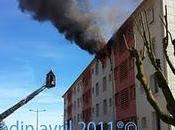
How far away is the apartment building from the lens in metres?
35.8

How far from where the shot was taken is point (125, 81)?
45188mm

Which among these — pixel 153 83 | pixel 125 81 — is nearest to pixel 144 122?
pixel 153 83

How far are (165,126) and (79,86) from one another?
4676 cm

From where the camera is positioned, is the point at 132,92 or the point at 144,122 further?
the point at 132,92

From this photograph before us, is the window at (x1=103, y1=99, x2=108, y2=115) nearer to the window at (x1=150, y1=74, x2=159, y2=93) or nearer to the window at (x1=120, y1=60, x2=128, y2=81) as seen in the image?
the window at (x1=120, y1=60, x2=128, y2=81)

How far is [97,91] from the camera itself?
6162cm

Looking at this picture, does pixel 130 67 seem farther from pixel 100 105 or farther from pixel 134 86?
pixel 100 105

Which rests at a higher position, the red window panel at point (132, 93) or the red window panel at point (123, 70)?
the red window panel at point (123, 70)

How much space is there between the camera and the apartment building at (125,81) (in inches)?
1410

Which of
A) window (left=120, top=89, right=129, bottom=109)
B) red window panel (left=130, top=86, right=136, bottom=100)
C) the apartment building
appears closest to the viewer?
the apartment building

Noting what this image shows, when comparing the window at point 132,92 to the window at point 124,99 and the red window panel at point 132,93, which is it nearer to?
the red window panel at point 132,93

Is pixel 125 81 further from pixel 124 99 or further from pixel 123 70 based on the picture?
pixel 124 99

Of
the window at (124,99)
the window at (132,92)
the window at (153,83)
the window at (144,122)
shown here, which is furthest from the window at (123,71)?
the window at (153,83)

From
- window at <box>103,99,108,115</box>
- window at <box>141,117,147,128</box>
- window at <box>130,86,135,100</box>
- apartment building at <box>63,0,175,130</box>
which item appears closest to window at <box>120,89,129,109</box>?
apartment building at <box>63,0,175,130</box>
